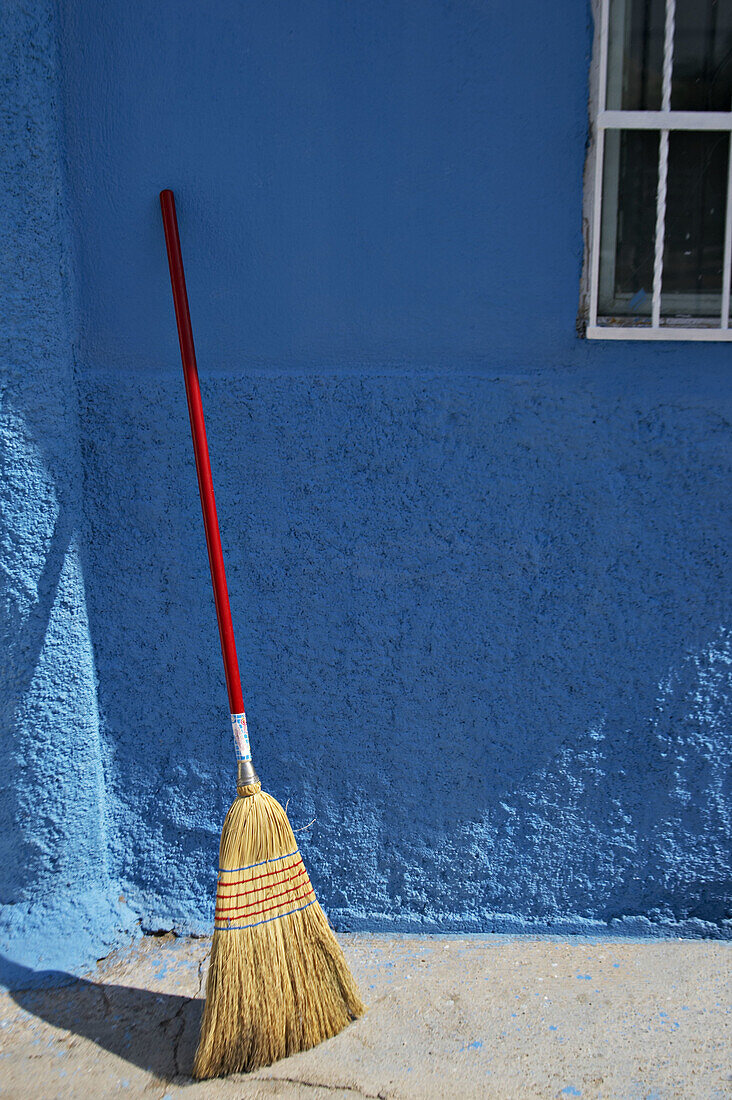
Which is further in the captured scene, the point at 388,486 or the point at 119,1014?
the point at 388,486

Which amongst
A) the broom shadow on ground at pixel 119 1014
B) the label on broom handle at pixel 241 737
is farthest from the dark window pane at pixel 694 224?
the broom shadow on ground at pixel 119 1014

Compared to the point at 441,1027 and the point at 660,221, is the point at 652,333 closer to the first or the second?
the point at 660,221

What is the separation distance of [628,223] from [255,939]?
6.93 ft

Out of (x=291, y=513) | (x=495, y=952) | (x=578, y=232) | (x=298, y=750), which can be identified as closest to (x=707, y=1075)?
(x=495, y=952)

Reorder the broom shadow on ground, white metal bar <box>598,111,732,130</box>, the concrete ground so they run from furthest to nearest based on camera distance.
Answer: white metal bar <box>598,111,732,130</box> → the broom shadow on ground → the concrete ground

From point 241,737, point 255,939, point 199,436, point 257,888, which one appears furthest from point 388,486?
A: point 255,939

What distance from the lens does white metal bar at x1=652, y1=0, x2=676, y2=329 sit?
208cm

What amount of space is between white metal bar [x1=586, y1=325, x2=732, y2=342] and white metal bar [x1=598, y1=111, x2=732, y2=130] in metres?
0.53

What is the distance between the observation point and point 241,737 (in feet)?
6.51

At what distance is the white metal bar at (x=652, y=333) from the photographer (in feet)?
6.91

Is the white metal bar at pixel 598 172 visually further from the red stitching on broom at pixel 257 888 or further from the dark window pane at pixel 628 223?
the red stitching on broom at pixel 257 888

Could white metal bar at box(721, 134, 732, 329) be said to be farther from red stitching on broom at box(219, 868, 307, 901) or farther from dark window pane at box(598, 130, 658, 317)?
red stitching on broom at box(219, 868, 307, 901)

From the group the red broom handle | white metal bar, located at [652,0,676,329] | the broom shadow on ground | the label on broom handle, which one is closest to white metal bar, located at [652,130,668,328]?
white metal bar, located at [652,0,676,329]

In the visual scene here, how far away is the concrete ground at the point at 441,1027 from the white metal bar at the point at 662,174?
5.86 feet
